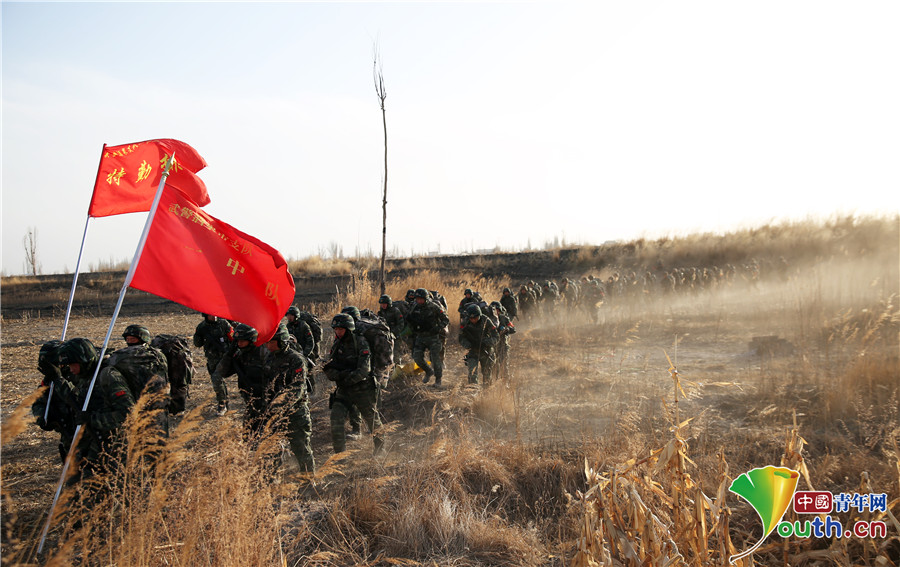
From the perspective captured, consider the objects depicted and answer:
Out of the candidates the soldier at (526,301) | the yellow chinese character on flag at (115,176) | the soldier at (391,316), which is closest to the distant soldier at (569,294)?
the soldier at (526,301)

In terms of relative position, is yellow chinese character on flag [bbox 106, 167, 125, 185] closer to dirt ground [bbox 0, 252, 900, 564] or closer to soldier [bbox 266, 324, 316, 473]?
soldier [bbox 266, 324, 316, 473]

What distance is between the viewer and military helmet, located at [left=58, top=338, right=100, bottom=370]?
165 inches

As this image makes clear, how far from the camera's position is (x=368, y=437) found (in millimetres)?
7000

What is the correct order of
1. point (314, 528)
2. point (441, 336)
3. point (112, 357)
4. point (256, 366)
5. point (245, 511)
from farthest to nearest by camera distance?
point (441, 336) < point (256, 366) < point (112, 357) < point (314, 528) < point (245, 511)

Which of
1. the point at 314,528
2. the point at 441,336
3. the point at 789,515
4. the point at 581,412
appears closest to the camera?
the point at 789,515

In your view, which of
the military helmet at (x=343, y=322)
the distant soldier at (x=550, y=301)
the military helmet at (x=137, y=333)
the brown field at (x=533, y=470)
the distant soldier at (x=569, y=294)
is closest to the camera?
the brown field at (x=533, y=470)

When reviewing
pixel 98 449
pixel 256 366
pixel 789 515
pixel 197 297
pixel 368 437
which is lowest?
pixel 368 437

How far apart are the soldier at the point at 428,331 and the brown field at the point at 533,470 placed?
1.51 feet

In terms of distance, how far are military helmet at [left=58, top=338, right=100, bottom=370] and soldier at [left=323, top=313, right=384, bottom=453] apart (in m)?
2.45

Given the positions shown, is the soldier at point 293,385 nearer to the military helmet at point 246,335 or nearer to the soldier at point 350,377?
the military helmet at point 246,335

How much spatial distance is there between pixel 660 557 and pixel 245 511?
211 cm

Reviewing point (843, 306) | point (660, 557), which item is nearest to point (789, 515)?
point (660, 557)

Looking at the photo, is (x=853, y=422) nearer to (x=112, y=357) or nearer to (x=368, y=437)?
(x=368, y=437)

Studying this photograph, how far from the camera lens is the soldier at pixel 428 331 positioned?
31.8ft
